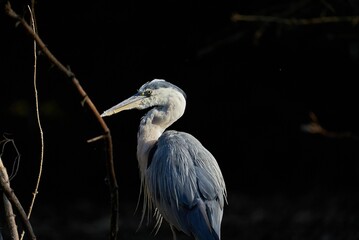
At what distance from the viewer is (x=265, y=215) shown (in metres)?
6.43

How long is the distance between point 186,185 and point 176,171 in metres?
0.12

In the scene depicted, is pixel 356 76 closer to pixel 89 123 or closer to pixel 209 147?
pixel 209 147

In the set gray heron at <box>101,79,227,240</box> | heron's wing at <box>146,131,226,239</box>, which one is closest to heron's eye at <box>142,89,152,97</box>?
gray heron at <box>101,79,227,240</box>

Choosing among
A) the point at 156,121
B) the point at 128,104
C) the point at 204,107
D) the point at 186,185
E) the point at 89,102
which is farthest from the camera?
the point at 204,107

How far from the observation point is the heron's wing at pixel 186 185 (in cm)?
343

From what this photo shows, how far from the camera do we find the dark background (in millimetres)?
6223

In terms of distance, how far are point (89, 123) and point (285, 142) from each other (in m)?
1.80

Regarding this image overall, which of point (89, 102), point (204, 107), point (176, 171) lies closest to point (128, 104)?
point (176, 171)

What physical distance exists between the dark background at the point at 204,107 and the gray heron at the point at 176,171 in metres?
2.02

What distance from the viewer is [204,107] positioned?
22.4 feet

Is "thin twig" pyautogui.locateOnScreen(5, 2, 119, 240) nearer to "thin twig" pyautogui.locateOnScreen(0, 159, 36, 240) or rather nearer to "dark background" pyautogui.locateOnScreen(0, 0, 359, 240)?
"thin twig" pyautogui.locateOnScreen(0, 159, 36, 240)

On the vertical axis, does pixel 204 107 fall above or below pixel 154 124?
below

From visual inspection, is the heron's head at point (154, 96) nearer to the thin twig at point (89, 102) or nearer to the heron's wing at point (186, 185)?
the heron's wing at point (186, 185)

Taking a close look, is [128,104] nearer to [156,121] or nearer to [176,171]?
[156,121]
